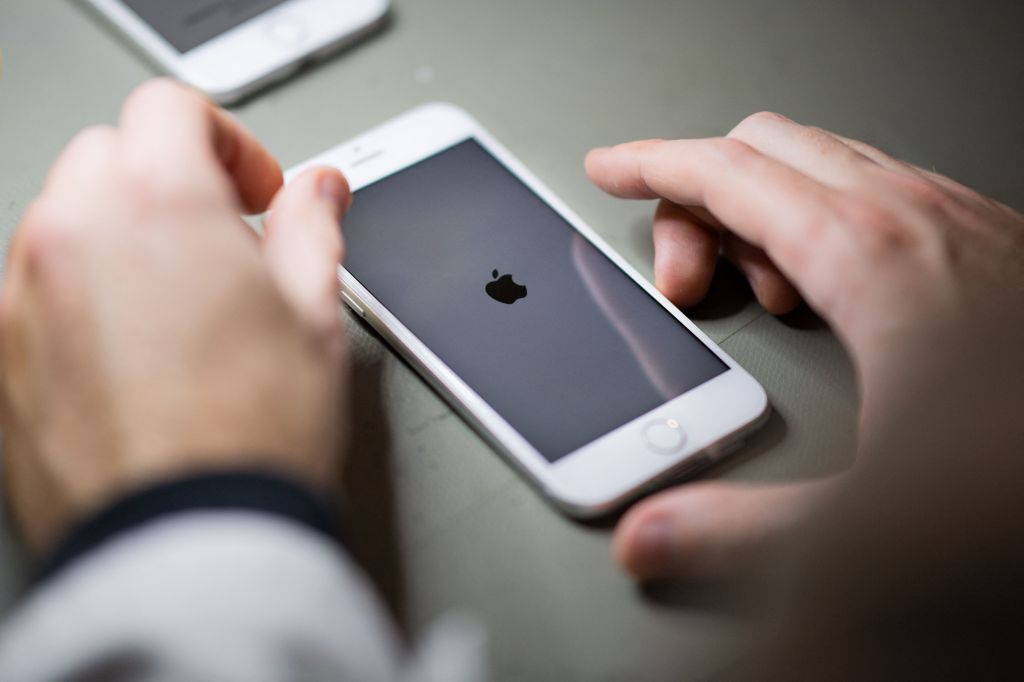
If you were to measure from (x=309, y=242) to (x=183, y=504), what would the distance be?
175 mm

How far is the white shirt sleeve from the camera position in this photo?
346 millimetres

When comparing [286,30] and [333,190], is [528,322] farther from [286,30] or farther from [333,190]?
[286,30]

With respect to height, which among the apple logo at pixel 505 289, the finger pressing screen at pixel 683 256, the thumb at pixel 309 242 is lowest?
the finger pressing screen at pixel 683 256

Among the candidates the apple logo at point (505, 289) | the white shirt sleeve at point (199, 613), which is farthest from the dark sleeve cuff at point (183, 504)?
the apple logo at point (505, 289)

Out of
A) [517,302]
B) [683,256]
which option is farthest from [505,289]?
[683,256]

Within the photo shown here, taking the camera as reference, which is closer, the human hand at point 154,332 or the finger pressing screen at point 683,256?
the human hand at point 154,332

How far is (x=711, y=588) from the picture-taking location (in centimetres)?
50

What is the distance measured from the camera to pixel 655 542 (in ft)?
1.57

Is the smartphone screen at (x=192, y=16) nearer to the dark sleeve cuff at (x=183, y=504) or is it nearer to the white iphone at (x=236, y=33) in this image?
the white iphone at (x=236, y=33)

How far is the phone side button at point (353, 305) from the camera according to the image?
61 cm

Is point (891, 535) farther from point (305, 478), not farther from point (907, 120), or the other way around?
point (907, 120)

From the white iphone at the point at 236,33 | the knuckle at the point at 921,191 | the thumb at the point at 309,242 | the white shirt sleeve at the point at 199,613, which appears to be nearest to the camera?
the white shirt sleeve at the point at 199,613

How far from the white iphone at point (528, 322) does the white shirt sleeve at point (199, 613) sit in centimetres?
19

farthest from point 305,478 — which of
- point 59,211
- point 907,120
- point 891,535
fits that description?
point 907,120
